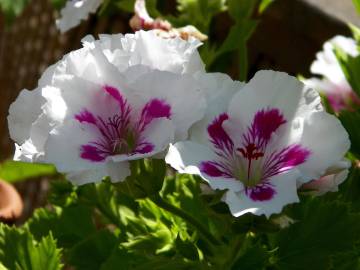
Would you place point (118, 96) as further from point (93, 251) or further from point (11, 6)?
point (11, 6)

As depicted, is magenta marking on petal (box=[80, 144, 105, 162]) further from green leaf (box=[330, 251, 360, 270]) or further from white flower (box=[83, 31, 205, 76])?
green leaf (box=[330, 251, 360, 270])

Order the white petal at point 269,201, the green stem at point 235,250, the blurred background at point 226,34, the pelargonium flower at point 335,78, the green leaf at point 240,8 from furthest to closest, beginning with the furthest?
1. the blurred background at point 226,34
2. the pelargonium flower at point 335,78
3. the green leaf at point 240,8
4. the green stem at point 235,250
5. the white petal at point 269,201

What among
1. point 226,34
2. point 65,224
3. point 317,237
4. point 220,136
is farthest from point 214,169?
point 226,34

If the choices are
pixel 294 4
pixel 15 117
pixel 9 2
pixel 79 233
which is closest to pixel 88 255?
pixel 79 233

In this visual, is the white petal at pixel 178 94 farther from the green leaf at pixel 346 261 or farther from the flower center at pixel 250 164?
the green leaf at pixel 346 261

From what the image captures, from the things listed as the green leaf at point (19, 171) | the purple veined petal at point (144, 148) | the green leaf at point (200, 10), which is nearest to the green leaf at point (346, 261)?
the purple veined petal at point (144, 148)

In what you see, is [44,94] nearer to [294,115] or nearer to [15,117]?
[15,117]

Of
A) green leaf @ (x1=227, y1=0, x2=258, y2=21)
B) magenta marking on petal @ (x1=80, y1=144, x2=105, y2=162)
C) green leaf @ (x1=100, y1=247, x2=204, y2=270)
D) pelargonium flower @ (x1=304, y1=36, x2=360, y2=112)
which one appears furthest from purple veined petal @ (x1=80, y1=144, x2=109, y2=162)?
pelargonium flower @ (x1=304, y1=36, x2=360, y2=112)
